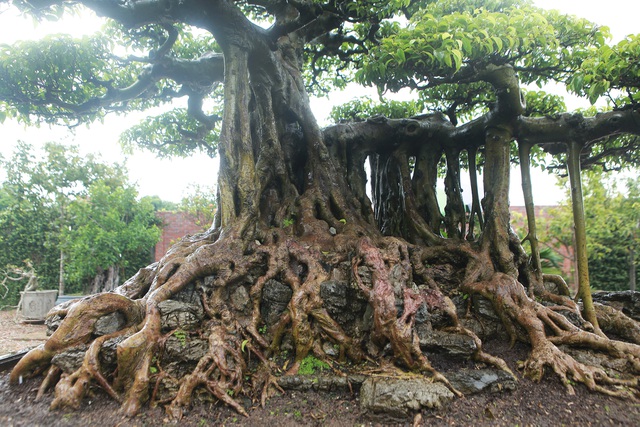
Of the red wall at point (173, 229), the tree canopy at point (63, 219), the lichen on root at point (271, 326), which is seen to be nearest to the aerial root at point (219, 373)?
the lichen on root at point (271, 326)

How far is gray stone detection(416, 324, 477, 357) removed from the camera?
4031 mm

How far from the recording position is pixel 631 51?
442 cm

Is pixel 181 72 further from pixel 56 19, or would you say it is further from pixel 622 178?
pixel 622 178

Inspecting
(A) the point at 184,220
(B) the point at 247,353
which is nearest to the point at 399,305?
(B) the point at 247,353

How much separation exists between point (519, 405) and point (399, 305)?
1.48 metres

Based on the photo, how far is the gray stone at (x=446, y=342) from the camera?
4.03 metres

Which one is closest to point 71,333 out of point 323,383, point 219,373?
point 219,373

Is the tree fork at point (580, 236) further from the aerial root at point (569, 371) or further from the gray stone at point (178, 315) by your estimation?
the gray stone at point (178, 315)

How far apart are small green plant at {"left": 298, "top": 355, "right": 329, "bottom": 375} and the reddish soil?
0.26m

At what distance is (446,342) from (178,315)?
3033 mm

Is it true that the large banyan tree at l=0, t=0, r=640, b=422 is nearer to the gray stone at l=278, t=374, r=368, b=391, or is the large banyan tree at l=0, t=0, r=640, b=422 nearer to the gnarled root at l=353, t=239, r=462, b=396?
the gnarled root at l=353, t=239, r=462, b=396

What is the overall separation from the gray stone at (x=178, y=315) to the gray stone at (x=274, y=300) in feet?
2.54

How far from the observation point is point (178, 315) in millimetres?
4016

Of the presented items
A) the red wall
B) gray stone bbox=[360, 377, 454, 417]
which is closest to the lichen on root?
gray stone bbox=[360, 377, 454, 417]
